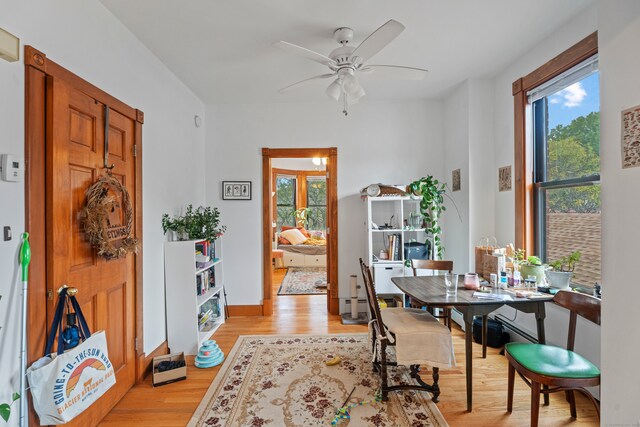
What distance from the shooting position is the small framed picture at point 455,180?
11.9 ft

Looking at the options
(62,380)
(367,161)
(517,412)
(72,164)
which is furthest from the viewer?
(367,161)

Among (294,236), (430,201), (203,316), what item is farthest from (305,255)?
(430,201)

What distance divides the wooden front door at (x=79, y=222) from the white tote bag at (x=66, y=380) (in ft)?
0.67

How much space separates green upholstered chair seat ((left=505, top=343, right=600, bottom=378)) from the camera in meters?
1.64

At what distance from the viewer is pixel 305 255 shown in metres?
6.86

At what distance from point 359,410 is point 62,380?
1.71m

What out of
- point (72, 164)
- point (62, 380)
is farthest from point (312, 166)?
point (62, 380)

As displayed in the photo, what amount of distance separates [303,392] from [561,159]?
282 cm

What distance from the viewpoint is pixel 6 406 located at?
1335mm

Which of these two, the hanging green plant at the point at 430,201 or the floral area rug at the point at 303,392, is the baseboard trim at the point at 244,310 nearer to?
the floral area rug at the point at 303,392

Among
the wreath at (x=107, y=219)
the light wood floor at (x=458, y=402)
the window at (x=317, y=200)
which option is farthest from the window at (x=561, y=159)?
the window at (x=317, y=200)

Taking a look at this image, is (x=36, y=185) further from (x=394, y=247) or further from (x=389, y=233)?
(x=389, y=233)

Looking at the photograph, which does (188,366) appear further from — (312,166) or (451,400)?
(312,166)

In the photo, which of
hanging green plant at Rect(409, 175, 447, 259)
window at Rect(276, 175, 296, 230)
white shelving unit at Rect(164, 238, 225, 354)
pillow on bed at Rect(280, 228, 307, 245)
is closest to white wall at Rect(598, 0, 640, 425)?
hanging green plant at Rect(409, 175, 447, 259)
